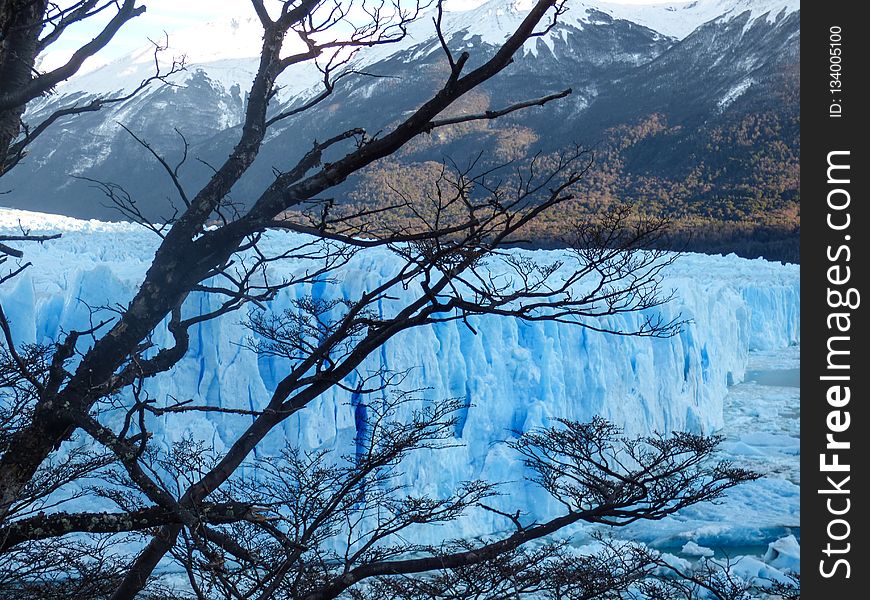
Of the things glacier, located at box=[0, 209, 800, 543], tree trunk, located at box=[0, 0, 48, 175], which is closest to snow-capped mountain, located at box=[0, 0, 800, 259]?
glacier, located at box=[0, 209, 800, 543]

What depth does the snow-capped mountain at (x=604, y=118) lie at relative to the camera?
134 ft

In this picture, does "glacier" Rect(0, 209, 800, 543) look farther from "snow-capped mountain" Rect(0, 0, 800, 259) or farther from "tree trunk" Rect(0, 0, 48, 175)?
"snow-capped mountain" Rect(0, 0, 800, 259)

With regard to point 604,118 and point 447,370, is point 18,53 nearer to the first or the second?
point 447,370

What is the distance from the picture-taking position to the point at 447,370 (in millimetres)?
11445

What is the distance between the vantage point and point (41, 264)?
1162 cm

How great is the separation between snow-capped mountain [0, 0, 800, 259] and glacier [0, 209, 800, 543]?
20699mm

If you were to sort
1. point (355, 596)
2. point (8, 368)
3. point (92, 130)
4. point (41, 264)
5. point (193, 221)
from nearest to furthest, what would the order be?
point (193, 221) < point (8, 368) < point (355, 596) < point (41, 264) < point (92, 130)

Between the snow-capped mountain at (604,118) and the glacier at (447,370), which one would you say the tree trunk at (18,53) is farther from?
the snow-capped mountain at (604,118)

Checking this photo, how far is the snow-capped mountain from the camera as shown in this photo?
40.8 meters

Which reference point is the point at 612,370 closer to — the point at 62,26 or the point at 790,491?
the point at 790,491

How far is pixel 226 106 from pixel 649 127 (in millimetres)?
58158

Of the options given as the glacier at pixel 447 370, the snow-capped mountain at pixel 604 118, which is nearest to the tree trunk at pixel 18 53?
the glacier at pixel 447 370

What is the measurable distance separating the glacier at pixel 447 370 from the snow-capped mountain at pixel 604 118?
67.9 feet

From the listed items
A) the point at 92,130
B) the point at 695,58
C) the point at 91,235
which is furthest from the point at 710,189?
the point at 92,130
